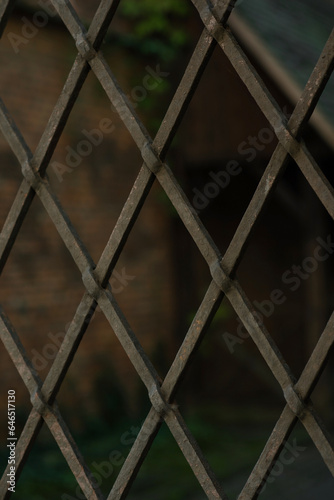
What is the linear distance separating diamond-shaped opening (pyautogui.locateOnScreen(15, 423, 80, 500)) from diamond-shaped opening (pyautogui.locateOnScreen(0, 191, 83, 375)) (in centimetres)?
58

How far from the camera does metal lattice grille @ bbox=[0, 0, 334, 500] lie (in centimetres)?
123

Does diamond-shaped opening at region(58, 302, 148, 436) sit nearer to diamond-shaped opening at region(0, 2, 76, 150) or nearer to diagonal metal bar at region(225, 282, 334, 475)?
diamond-shaped opening at region(0, 2, 76, 150)

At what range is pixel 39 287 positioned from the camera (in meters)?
5.72

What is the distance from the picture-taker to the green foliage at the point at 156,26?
6.28 meters

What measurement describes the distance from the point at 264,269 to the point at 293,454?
2227 millimetres

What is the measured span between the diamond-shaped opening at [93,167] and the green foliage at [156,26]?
23.7 inches

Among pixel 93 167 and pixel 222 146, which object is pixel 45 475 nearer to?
pixel 93 167

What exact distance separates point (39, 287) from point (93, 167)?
1.21 meters

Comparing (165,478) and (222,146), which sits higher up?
(222,146)

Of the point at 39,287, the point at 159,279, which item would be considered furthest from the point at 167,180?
the point at 159,279

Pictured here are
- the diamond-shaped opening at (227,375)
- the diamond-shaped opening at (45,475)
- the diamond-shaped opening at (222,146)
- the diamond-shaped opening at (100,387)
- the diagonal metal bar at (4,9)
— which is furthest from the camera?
the diamond-shaped opening at (227,375)

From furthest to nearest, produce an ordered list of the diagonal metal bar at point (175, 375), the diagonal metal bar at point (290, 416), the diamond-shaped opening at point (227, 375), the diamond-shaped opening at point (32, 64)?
the diamond-shaped opening at point (227, 375) → the diamond-shaped opening at point (32, 64) → the diagonal metal bar at point (175, 375) → the diagonal metal bar at point (290, 416)

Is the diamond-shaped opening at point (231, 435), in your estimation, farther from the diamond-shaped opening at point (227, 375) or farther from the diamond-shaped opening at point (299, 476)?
the diamond-shaped opening at point (299, 476)

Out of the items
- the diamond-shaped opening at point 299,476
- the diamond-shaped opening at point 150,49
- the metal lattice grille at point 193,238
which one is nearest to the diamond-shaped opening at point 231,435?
the diamond-shaped opening at point 299,476
